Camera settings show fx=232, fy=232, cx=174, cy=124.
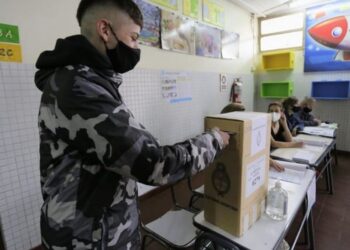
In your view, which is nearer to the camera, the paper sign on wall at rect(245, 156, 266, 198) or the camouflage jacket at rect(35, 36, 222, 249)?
the camouflage jacket at rect(35, 36, 222, 249)

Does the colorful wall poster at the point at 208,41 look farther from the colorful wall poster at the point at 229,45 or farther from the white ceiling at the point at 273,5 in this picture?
the white ceiling at the point at 273,5

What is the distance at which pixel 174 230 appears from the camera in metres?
1.51

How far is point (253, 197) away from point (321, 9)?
4.44 meters

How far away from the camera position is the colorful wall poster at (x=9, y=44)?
1.55 m

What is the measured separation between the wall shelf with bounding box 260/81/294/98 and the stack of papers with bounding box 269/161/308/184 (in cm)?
326

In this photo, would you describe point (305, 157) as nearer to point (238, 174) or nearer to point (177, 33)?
point (238, 174)

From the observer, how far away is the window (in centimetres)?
432

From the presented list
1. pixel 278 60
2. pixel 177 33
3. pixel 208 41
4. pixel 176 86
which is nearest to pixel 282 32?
pixel 278 60

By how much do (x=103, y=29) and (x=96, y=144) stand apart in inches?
15.0

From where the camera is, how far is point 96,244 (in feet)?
2.35

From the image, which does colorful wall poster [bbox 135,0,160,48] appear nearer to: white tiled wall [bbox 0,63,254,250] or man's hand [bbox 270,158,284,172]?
white tiled wall [bbox 0,63,254,250]

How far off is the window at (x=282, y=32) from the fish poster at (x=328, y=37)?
0.14m

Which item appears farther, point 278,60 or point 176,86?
point 278,60

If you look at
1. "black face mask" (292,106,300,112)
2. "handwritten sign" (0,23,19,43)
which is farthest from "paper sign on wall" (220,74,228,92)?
"handwritten sign" (0,23,19,43)
